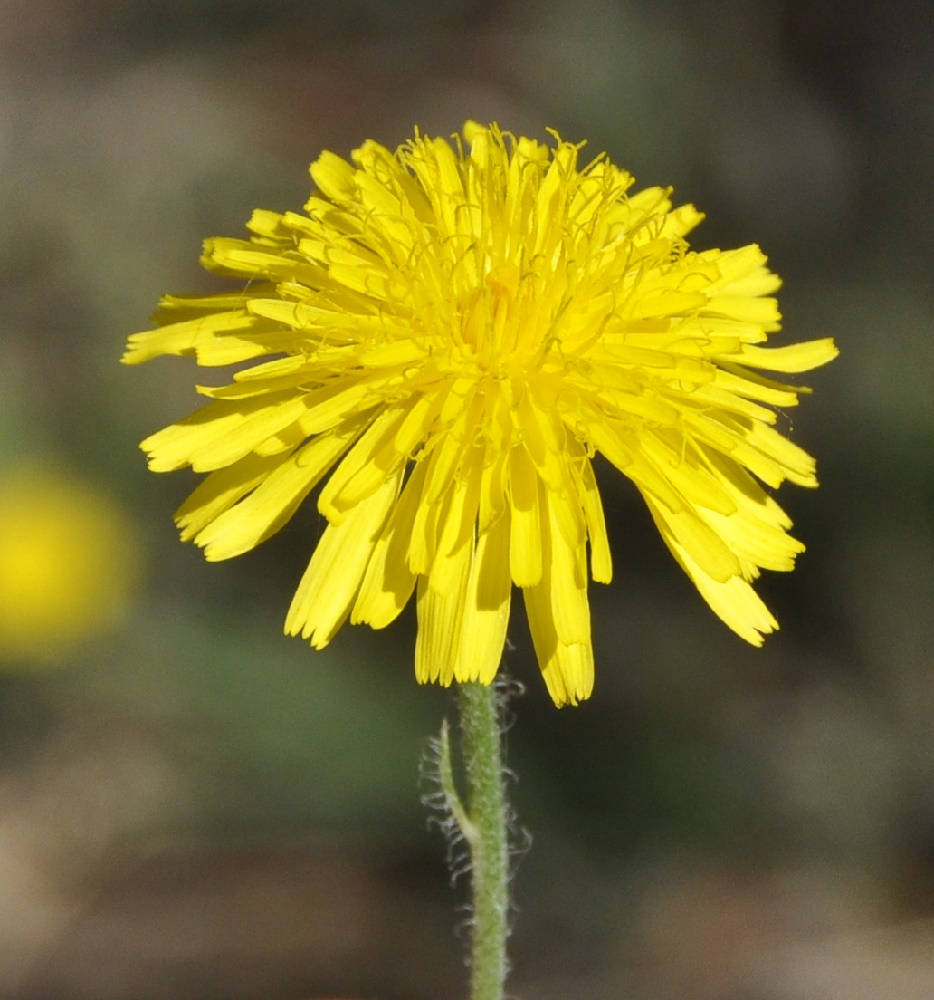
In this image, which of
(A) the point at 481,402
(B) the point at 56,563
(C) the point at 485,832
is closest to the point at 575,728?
(B) the point at 56,563

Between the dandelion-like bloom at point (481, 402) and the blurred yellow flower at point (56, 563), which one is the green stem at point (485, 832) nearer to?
the dandelion-like bloom at point (481, 402)

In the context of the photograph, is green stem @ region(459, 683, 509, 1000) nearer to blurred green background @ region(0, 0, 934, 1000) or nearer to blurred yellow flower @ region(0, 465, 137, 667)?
blurred green background @ region(0, 0, 934, 1000)

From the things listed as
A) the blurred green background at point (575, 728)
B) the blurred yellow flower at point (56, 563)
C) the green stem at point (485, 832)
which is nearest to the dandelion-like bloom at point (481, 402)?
the green stem at point (485, 832)

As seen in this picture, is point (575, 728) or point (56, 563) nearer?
point (575, 728)

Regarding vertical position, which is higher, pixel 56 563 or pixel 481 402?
pixel 56 563

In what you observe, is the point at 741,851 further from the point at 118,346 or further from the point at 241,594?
the point at 118,346

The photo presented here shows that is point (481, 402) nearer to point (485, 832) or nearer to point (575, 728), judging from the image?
point (485, 832)

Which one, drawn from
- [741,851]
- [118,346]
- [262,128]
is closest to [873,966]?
[741,851]
